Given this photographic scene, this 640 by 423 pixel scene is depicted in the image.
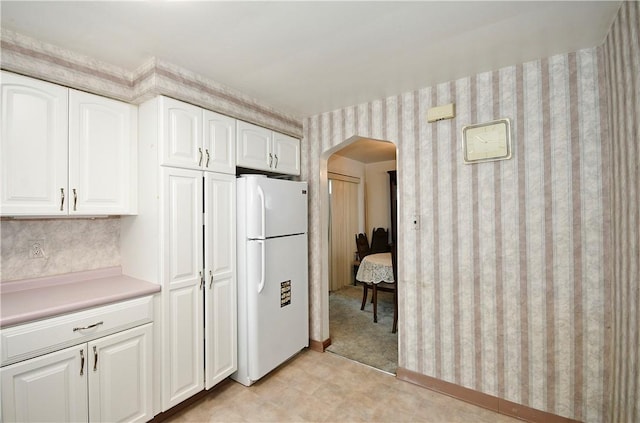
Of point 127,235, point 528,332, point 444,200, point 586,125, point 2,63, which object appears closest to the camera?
point 2,63

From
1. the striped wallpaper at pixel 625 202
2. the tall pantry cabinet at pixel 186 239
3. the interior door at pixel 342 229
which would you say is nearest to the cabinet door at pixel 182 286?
the tall pantry cabinet at pixel 186 239

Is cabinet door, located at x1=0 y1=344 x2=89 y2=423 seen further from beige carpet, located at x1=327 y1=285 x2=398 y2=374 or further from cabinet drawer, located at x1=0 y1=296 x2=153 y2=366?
beige carpet, located at x1=327 y1=285 x2=398 y2=374

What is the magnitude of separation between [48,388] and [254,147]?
6.52 feet

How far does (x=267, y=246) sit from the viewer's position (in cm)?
240

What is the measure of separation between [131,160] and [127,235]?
559 mm

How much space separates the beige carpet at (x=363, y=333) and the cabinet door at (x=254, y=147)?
80.0 inches

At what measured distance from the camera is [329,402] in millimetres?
2154

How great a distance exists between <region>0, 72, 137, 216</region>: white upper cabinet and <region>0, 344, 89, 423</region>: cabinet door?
2.61 feet

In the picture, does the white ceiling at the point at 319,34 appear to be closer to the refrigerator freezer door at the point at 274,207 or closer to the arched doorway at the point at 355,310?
the refrigerator freezer door at the point at 274,207

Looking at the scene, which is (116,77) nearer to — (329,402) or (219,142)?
(219,142)

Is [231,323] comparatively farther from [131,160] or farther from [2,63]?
[2,63]

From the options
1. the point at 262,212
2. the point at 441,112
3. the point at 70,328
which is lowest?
the point at 70,328

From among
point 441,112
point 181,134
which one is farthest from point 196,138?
point 441,112

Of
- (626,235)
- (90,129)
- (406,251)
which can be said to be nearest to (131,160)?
(90,129)
